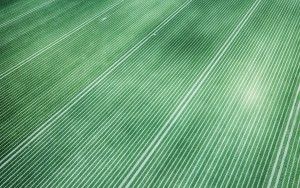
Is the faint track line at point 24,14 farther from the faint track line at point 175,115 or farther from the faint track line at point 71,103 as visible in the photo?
the faint track line at point 175,115

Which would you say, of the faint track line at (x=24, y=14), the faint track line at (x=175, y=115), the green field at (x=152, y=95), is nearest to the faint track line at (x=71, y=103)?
the green field at (x=152, y=95)

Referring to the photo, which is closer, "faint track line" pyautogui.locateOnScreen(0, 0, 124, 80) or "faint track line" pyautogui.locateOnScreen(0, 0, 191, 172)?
"faint track line" pyautogui.locateOnScreen(0, 0, 191, 172)

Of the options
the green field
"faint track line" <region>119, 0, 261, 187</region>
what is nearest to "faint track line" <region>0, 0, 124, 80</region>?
the green field

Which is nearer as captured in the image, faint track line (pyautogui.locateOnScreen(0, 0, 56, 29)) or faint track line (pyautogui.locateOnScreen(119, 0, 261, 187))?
faint track line (pyautogui.locateOnScreen(119, 0, 261, 187))

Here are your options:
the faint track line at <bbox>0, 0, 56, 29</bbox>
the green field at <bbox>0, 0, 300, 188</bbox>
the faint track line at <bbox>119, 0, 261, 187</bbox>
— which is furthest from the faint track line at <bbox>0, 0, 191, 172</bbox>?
the faint track line at <bbox>0, 0, 56, 29</bbox>

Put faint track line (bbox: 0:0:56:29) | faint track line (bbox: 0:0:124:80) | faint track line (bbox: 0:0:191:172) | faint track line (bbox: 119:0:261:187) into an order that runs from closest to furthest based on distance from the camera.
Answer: faint track line (bbox: 119:0:261:187)
faint track line (bbox: 0:0:191:172)
faint track line (bbox: 0:0:124:80)
faint track line (bbox: 0:0:56:29)

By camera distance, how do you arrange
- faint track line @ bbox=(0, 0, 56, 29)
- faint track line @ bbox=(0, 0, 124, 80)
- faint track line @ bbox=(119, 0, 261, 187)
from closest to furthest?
faint track line @ bbox=(119, 0, 261, 187) → faint track line @ bbox=(0, 0, 124, 80) → faint track line @ bbox=(0, 0, 56, 29)

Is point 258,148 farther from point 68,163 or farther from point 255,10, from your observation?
point 255,10

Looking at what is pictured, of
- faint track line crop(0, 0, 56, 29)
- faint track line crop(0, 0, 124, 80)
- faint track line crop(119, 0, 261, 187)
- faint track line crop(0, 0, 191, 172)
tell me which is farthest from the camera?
faint track line crop(0, 0, 56, 29)

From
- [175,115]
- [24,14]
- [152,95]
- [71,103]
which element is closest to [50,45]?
[24,14]

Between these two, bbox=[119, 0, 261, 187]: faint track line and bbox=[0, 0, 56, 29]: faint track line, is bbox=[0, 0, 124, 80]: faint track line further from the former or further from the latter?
bbox=[119, 0, 261, 187]: faint track line
